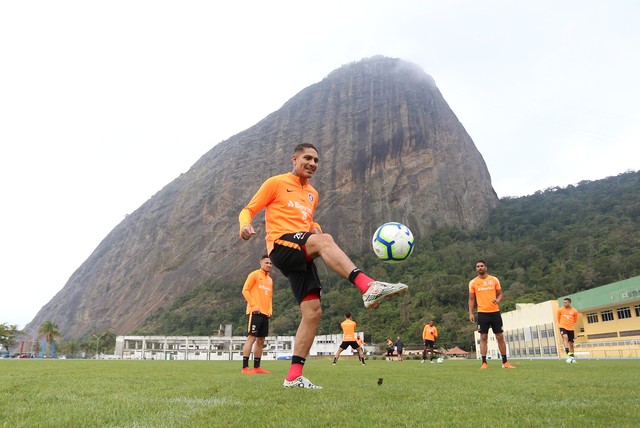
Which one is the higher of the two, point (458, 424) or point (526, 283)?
point (526, 283)

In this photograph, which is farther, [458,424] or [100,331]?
[100,331]

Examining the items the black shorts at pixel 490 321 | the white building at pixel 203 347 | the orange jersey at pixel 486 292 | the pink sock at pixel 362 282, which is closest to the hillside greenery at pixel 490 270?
the white building at pixel 203 347

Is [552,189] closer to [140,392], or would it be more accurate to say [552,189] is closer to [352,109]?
[352,109]

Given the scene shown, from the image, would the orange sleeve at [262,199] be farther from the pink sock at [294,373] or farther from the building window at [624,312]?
the building window at [624,312]

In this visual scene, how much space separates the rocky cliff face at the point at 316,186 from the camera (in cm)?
12288

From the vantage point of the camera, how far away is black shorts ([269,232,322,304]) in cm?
471

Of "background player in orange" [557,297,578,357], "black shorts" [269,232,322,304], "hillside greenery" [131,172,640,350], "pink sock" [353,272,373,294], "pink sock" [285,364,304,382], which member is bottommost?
"pink sock" [285,364,304,382]

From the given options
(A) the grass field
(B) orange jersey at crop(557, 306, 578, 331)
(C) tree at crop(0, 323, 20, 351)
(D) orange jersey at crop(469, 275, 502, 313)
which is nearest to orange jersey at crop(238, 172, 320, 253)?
(A) the grass field

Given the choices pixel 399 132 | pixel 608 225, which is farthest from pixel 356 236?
pixel 608 225

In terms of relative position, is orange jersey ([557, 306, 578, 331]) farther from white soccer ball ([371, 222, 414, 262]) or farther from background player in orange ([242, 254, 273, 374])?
white soccer ball ([371, 222, 414, 262])

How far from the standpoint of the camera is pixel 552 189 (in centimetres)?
14488

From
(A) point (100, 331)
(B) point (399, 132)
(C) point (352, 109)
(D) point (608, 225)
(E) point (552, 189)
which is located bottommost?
(A) point (100, 331)

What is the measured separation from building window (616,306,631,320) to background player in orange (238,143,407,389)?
48006 mm

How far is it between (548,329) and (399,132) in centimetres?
9687
